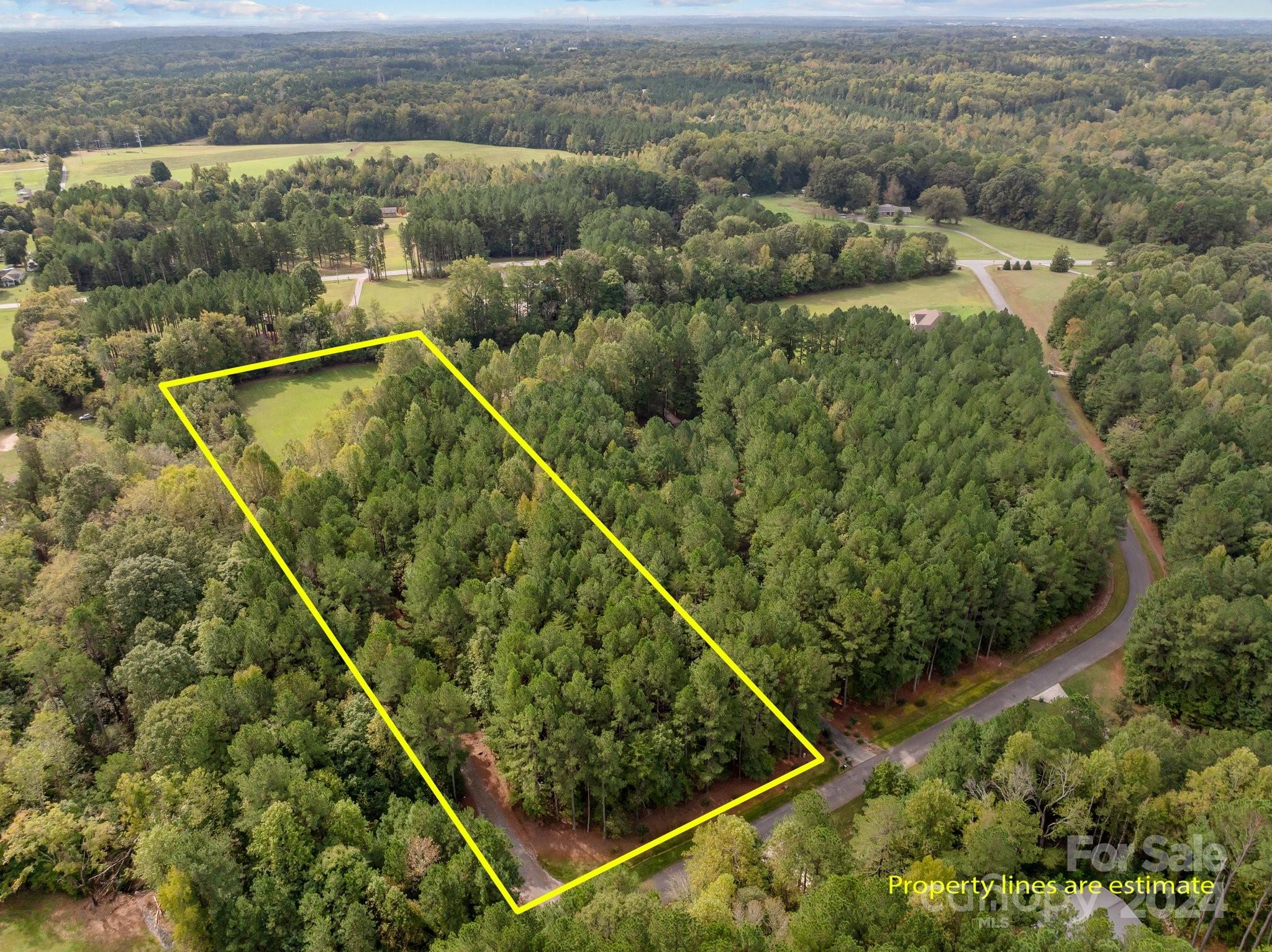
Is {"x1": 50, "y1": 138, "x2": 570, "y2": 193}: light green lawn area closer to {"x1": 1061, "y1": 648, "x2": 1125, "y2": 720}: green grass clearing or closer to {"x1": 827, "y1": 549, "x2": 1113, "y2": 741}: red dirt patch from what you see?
{"x1": 827, "y1": 549, "x2": 1113, "y2": 741}: red dirt patch

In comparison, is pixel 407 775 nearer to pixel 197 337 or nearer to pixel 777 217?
pixel 197 337

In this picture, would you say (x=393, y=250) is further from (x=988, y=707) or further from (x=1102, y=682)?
(x=1102, y=682)

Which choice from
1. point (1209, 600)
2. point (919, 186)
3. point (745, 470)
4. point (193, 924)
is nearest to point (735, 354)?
point (745, 470)

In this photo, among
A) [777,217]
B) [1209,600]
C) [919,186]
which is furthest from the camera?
[919,186]

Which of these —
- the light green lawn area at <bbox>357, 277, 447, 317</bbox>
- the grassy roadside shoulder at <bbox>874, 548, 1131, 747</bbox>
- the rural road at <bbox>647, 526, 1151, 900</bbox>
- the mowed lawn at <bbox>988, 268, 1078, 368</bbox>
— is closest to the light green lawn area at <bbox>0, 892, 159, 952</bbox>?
the rural road at <bbox>647, 526, 1151, 900</bbox>

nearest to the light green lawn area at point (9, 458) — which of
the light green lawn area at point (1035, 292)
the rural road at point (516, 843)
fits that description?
the rural road at point (516, 843)

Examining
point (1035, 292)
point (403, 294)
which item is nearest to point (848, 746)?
point (403, 294)

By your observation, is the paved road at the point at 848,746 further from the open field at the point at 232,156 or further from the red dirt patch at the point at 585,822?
the open field at the point at 232,156
